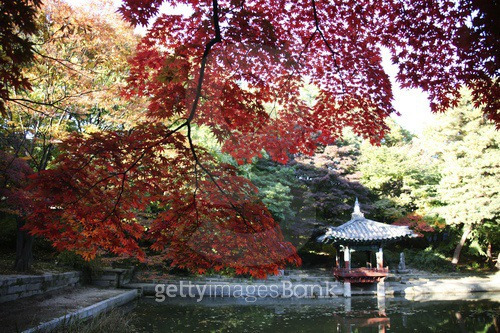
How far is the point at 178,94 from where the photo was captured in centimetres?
337

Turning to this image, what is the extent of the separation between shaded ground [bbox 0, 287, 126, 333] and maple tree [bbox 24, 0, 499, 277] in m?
2.16

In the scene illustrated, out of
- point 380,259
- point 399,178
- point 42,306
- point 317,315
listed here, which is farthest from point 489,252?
point 42,306

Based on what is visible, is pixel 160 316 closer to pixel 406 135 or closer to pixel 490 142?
pixel 490 142

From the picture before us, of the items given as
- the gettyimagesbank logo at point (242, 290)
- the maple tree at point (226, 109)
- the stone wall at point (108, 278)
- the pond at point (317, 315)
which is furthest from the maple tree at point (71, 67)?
the gettyimagesbank logo at point (242, 290)

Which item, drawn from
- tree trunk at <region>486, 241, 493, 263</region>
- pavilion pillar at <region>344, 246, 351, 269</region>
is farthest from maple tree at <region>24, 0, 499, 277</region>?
tree trunk at <region>486, 241, 493, 263</region>

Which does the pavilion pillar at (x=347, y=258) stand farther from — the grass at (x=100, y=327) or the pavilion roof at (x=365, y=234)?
the grass at (x=100, y=327)

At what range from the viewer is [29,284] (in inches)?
292

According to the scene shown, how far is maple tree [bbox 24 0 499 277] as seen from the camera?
3.25 meters

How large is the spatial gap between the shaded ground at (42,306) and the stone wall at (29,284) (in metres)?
0.14

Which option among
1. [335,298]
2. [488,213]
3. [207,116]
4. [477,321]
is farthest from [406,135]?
[207,116]

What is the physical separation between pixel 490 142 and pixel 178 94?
15548mm

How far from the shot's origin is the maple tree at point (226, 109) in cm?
325

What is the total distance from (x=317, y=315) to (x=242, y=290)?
4.06 metres

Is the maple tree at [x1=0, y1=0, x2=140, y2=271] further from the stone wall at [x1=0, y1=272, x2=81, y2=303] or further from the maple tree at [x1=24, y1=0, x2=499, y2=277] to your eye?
the maple tree at [x1=24, y1=0, x2=499, y2=277]
